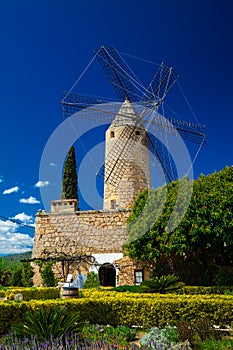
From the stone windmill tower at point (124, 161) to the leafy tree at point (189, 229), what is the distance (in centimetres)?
336

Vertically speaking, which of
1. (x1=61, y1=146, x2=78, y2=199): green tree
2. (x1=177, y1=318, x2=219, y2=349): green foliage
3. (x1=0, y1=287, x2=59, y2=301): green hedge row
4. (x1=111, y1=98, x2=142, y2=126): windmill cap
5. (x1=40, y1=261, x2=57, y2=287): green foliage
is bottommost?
(x1=177, y1=318, x2=219, y2=349): green foliage

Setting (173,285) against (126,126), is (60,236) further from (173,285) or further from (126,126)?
(173,285)

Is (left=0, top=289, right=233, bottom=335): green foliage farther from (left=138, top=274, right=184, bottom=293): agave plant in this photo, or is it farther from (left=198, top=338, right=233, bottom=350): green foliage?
(left=198, top=338, right=233, bottom=350): green foliage

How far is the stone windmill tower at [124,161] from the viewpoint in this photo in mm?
19875

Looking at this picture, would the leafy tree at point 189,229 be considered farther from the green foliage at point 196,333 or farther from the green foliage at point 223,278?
the green foliage at point 196,333

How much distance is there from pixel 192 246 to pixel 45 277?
284 inches

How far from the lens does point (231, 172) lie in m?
14.6

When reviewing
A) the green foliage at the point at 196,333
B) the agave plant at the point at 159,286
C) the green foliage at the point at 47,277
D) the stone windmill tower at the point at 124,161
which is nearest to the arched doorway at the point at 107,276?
the green foliage at the point at 47,277

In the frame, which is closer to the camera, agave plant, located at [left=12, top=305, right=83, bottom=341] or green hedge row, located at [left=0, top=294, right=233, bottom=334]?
agave plant, located at [left=12, top=305, right=83, bottom=341]

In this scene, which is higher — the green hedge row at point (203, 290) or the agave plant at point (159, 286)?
the agave plant at point (159, 286)

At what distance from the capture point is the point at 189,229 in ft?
46.2

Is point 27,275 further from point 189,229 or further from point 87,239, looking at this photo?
point 189,229

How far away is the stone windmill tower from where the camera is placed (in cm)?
1988

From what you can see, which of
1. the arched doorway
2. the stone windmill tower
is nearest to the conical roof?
the stone windmill tower
